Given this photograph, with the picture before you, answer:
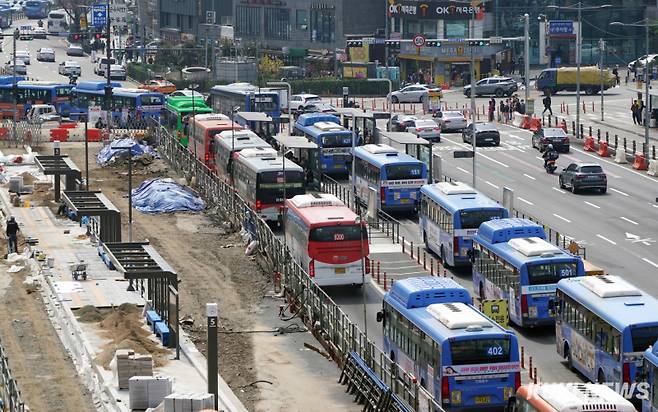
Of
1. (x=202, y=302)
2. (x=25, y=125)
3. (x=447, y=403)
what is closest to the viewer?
(x=447, y=403)

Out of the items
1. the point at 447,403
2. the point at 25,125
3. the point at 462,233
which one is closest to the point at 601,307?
the point at 447,403

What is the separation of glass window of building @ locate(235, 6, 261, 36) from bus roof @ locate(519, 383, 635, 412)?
411 feet

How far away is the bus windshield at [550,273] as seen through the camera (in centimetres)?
4741

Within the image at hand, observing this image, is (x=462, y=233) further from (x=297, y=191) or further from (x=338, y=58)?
(x=338, y=58)

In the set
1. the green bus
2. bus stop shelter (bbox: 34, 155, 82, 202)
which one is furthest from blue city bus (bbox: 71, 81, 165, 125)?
bus stop shelter (bbox: 34, 155, 82, 202)

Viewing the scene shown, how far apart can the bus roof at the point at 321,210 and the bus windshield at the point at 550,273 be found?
8.96 m

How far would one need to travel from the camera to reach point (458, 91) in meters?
133

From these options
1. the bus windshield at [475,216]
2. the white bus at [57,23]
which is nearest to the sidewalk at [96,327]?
the bus windshield at [475,216]

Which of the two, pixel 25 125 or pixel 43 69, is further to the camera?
pixel 43 69

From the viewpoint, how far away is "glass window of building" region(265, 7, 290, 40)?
153 m

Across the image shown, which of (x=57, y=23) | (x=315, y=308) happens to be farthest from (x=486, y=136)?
(x=57, y=23)

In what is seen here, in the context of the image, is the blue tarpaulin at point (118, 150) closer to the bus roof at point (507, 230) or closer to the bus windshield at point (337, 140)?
the bus windshield at point (337, 140)

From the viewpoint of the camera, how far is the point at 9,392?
1575 inches

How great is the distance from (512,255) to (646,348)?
9604 millimetres
